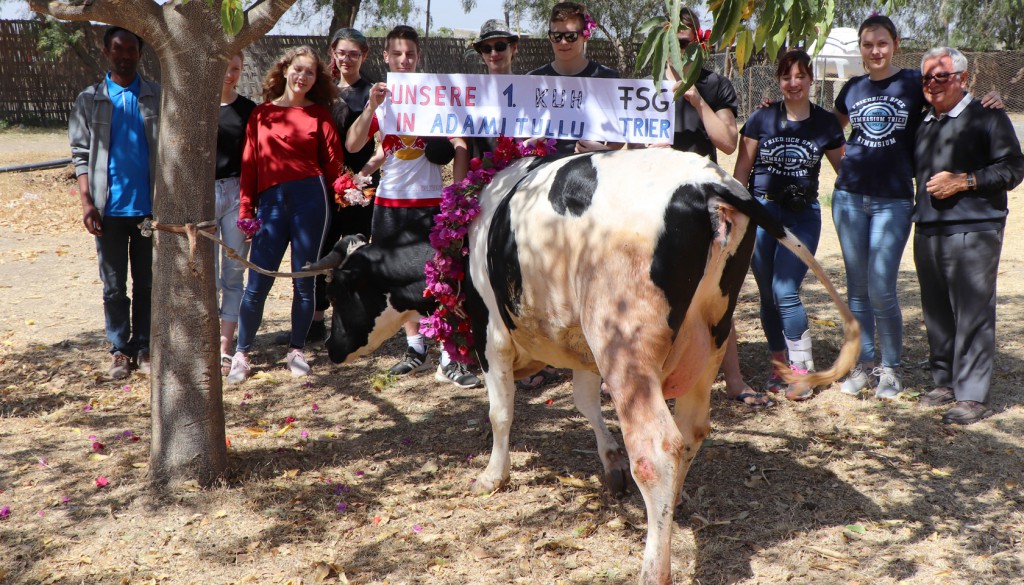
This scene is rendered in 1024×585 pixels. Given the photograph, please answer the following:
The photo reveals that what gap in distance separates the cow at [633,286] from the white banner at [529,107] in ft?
1.92

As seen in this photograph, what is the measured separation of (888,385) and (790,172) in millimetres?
1470

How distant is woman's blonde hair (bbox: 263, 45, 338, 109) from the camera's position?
570 cm

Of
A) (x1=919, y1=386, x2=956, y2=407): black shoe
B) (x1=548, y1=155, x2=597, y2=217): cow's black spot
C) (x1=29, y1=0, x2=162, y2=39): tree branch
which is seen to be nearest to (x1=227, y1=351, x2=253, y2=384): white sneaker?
(x1=29, y1=0, x2=162, y2=39): tree branch

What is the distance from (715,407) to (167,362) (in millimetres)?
3135

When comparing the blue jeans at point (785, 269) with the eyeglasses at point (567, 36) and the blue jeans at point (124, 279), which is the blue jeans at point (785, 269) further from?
the blue jeans at point (124, 279)

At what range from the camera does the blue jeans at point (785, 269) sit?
532 cm

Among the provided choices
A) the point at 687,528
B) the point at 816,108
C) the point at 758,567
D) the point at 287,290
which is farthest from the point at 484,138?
the point at 287,290

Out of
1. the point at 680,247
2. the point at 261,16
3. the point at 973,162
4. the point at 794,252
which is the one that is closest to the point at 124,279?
the point at 261,16

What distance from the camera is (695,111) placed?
199 inches

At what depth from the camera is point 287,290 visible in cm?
866

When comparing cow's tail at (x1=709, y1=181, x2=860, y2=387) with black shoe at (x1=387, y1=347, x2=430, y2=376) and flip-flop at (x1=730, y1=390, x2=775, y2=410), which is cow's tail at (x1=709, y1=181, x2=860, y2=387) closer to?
flip-flop at (x1=730, y1=390, x2=775, y2=410)

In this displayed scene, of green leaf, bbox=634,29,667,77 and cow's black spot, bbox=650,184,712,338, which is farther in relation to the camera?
cow's black spot, bbox=650,184,712,338

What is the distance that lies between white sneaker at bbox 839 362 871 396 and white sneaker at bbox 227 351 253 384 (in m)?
3.86

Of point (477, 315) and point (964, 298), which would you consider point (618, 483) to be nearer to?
point (477, 315)
